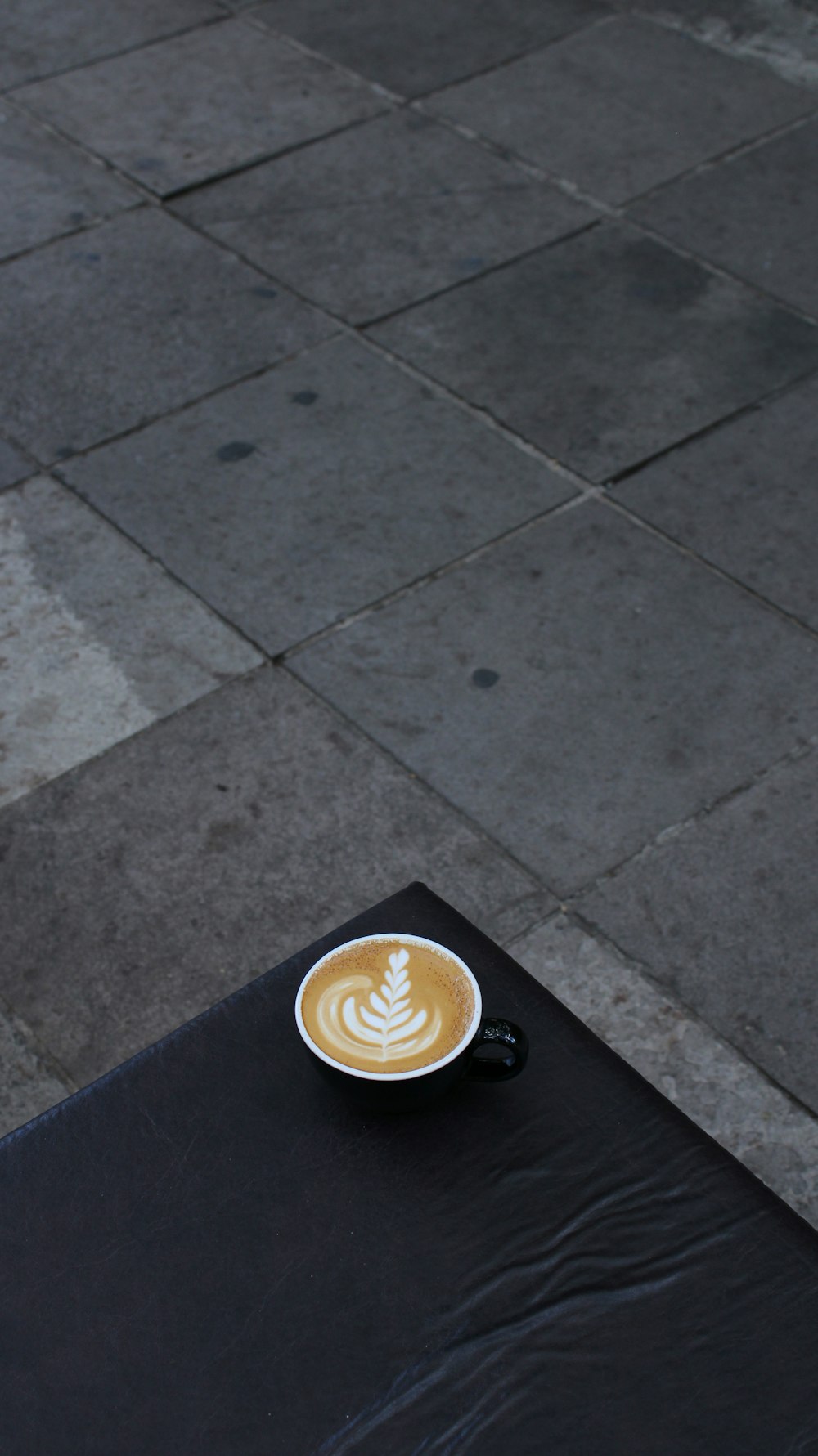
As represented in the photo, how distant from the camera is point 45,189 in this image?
18.3 feet

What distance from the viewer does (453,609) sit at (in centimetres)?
378

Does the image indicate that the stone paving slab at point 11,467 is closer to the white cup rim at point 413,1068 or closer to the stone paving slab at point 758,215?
the stone paving slab at point 758,215

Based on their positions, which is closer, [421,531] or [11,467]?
[421,531]

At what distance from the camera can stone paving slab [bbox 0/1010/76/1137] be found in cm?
278

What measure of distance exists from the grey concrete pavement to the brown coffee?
1.21 m

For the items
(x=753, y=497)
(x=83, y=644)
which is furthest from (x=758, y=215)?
(x=83, y=644)

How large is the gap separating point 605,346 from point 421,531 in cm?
114

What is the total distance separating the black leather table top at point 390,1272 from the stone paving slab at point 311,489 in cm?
217

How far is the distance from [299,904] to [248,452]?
1.77m

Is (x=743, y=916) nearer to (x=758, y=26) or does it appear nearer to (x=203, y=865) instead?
(x=203, y=865)

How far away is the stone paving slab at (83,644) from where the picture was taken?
3.54m

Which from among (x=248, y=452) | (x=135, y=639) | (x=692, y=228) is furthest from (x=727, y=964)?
(x=692, y=228)

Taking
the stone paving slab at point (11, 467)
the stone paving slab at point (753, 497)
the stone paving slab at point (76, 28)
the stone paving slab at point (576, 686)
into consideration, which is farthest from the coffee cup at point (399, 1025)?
the stone paving slab at point (76, 28)

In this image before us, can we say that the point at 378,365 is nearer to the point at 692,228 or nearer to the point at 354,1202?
the point at 692,228
